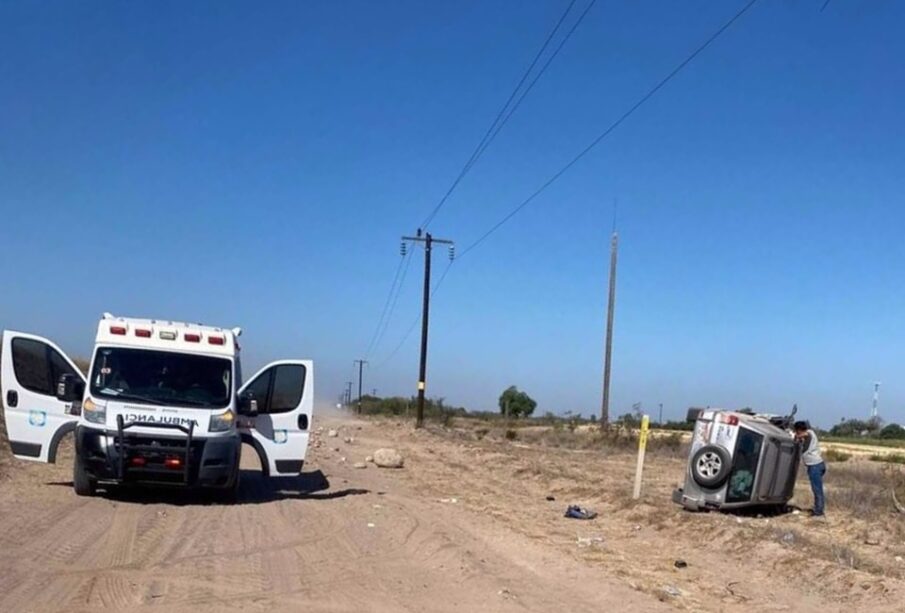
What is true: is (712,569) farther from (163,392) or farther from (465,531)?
(163,392)

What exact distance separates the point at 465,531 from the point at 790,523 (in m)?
5.36

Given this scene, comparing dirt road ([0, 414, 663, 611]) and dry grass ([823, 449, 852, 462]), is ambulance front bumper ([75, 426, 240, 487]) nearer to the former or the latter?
dirt road ([0, 414, 663, 611])

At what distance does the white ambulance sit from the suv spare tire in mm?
6578

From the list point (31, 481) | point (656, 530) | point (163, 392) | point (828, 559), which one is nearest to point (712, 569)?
point (828, 559)

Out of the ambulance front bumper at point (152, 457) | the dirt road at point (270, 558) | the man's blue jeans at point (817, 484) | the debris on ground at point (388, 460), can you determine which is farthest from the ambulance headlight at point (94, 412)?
the debris on ground at point (388, 460)

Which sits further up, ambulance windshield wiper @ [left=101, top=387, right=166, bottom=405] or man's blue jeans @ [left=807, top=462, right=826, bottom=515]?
ambulance windshield wiper @ [left=101, top=387, right=166, bottom=405]

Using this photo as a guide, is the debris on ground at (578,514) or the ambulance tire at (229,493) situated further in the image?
the debris on ground at (578,514)

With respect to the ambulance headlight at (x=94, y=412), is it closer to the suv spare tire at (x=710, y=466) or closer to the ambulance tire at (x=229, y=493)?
the ambulance tire at (x=229, y=493)

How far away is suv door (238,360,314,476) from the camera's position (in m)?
16.3

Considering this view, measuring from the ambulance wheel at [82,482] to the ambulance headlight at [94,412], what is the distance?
0.65 m

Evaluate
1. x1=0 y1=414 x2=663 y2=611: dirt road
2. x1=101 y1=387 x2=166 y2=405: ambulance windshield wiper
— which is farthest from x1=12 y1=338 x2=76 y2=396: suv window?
x1=0 y1=414 x2=663 y2=611: dirt road

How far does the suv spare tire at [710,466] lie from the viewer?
52.0ft

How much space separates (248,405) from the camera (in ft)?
52.4

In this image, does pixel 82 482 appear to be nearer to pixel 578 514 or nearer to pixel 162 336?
pixel 162 336
